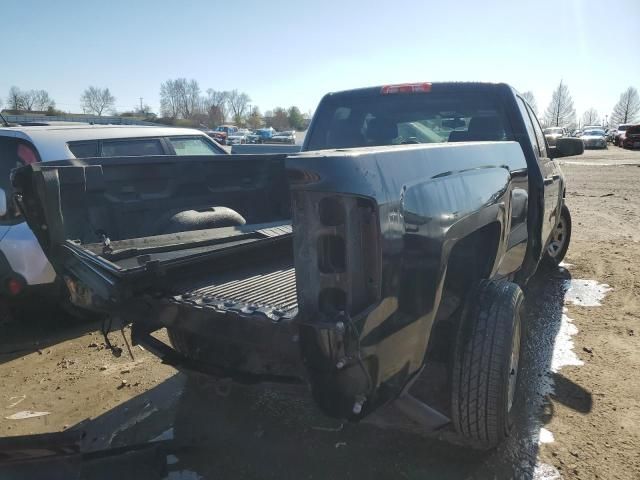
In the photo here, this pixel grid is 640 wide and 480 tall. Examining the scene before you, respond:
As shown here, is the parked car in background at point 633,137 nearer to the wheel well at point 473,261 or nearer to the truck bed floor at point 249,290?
the wheel well at point 473,261

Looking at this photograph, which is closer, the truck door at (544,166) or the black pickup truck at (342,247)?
the black pickup truck at (342,247)

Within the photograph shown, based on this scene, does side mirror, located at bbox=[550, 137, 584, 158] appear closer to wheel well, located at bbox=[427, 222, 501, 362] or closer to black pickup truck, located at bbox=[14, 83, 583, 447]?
black pickup truck, located at bbox=[14, 83, 583, 447]

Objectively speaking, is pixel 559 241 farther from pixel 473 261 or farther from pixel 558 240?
pixel 473 261

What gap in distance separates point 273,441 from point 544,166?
3044mm

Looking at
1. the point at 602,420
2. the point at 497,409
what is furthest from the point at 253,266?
the point at 602,420

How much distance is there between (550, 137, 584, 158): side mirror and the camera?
16.0ft

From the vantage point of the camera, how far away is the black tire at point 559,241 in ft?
20.2

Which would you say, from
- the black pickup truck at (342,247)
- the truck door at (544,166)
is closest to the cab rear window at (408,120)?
the black pickup truck at (342,247)

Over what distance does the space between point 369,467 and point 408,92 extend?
2.71 metres

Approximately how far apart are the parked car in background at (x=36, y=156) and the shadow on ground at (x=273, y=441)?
1.05m

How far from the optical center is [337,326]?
5.53ft

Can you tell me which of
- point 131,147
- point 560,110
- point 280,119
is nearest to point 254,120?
point 280,119

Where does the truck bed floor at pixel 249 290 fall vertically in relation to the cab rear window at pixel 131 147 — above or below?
below

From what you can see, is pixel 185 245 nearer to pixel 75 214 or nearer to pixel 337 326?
pixel 75 214
